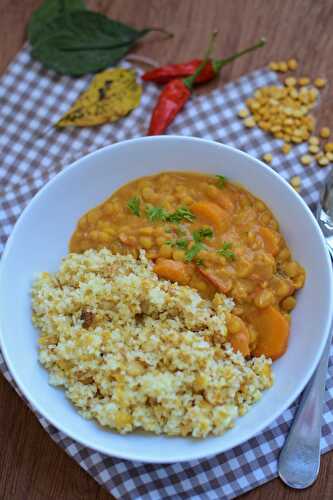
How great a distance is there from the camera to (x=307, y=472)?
4266mm

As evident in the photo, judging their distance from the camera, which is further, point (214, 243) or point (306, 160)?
point (306, 160)

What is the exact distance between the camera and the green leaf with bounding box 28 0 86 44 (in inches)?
203

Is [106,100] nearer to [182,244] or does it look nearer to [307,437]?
[182,244]

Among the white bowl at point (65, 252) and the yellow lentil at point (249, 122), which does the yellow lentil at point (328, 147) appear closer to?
the yellow lentil at point (249, 122)

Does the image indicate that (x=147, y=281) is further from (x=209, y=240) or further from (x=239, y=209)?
(x=239, y=209)

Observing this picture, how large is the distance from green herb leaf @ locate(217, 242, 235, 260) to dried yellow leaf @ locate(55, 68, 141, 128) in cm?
168

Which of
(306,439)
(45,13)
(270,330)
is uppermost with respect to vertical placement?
(45,13)

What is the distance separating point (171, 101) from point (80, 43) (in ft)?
3.17

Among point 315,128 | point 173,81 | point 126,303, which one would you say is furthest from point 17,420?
point 315,128

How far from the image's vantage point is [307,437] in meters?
4.21

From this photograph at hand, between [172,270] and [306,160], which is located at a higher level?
[306,160]

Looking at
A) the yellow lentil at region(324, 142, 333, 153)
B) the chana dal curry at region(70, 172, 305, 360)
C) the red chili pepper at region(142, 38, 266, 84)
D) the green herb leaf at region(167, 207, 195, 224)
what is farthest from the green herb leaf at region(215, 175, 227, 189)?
the red chili pepper at region(142, 38, 266, 84)

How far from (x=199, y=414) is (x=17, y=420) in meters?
1.58

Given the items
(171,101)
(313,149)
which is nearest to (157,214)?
(171,101)
